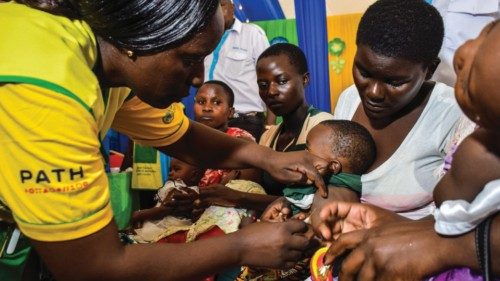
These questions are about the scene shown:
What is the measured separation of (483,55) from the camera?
0.82 m

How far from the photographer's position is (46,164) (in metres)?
1.04

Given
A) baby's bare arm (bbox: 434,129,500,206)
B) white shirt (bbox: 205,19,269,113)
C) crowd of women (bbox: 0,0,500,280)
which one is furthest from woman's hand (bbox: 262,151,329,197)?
white shirt (bbox: 205,19,269,113)

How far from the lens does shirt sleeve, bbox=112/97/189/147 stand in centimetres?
172

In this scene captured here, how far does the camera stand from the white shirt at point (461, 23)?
2.69 m

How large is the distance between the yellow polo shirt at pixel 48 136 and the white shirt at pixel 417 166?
1052 millimetres

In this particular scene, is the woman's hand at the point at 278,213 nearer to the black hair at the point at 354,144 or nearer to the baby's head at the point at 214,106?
the black hair at the point at 354,144

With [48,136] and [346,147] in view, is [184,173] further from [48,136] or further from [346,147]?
[48,136]

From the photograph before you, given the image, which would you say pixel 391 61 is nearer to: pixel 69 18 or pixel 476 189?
pixel 476 189

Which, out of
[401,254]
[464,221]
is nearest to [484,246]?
[464,221]

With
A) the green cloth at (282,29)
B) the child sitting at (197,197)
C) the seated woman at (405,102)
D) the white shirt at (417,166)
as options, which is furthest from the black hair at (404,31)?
the green cloth at (282,29)

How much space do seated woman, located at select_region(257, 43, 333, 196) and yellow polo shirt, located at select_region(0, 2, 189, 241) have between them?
1529 millimetres

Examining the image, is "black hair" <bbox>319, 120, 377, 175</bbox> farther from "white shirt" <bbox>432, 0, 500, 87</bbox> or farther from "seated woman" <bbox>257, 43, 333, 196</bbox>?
"white shirt" <bbox>432, 0, 500, 87</bbox>

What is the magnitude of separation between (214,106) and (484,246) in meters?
2.82

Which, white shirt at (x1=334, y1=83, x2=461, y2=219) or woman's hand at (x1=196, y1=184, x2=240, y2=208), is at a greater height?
white shirt at (x1=334, y1=83, x2=461, y2=219)
